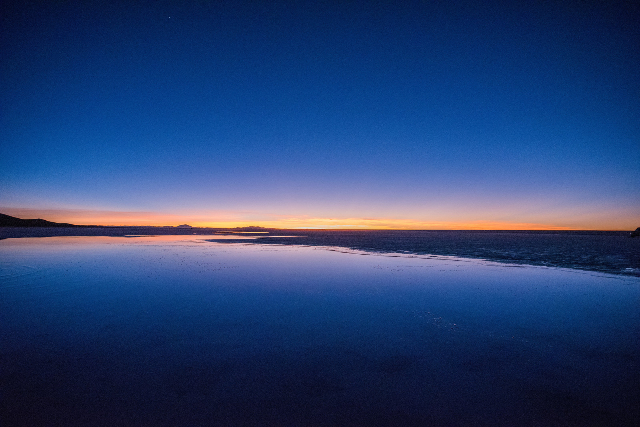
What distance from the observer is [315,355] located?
5.34 meters

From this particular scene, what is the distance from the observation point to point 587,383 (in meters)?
4.50

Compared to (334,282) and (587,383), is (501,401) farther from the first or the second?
(334,282)

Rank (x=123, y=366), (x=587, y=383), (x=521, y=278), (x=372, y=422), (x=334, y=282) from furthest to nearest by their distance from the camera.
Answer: (x=521, y=278)
(x=334, y=282)
(x=123, y=366)
(x=587, y=383)
(x=372, y=422)

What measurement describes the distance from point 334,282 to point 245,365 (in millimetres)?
7449

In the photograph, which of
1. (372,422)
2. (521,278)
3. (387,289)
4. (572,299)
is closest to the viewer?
(372,422)

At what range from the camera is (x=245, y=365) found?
491 cm

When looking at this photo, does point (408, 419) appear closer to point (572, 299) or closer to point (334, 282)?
point (334, 282)

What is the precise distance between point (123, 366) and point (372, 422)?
4104 mm

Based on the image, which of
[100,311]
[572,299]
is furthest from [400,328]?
[100,311]

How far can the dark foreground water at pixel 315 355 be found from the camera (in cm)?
373

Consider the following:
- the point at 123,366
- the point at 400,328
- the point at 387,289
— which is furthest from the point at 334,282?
the point at 123,366

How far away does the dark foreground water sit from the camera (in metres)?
3.73

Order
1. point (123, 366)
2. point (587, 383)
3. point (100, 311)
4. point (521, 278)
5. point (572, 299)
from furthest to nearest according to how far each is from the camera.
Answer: point (521, 278), point (572, 299), point (100, 311), point (123, 366), point (587, 383)

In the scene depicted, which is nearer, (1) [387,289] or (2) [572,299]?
(2) [572,299]
